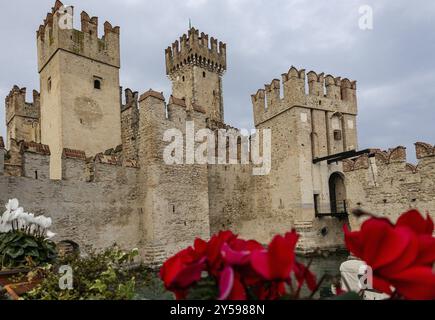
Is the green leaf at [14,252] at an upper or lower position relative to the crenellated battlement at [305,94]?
lower

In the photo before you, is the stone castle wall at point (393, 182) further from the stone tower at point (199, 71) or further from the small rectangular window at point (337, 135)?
the stone tower at point (199, 71)

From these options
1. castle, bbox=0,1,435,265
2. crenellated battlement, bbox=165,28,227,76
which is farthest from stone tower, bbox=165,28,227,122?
castle, bbox=0,1,435,265

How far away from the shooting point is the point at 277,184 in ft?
72.8

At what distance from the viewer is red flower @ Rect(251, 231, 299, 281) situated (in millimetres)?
974

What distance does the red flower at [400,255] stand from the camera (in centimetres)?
89

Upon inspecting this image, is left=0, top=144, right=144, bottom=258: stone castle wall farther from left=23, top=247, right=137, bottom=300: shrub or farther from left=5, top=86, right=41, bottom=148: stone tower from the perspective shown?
left=5, top=86, right=41, bottom=148: stone tower

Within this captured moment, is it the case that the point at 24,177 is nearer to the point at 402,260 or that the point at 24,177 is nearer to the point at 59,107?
the point at 59,107

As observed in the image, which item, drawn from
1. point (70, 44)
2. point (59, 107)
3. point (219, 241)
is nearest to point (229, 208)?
point (59, 107)

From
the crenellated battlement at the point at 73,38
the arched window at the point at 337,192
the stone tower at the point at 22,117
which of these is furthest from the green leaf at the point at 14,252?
the stone tower at the point at 22,117

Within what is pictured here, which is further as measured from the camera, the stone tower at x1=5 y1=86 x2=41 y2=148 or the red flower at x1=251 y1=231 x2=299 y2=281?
the stone tower at x1=5 y1=86 x2=41 y2=148

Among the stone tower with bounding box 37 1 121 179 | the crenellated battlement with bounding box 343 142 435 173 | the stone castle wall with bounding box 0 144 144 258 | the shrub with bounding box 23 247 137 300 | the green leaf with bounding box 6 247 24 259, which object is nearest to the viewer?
the shrub with bounding box 23 247 137 300

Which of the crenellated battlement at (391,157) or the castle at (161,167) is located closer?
the crenellated battlement at (391,157)

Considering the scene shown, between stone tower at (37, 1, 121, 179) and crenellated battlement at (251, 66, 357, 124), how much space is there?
379 inches

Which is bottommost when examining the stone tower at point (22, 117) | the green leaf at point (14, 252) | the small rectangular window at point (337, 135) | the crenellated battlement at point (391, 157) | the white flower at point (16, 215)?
the green leaf at point (14, 252)
